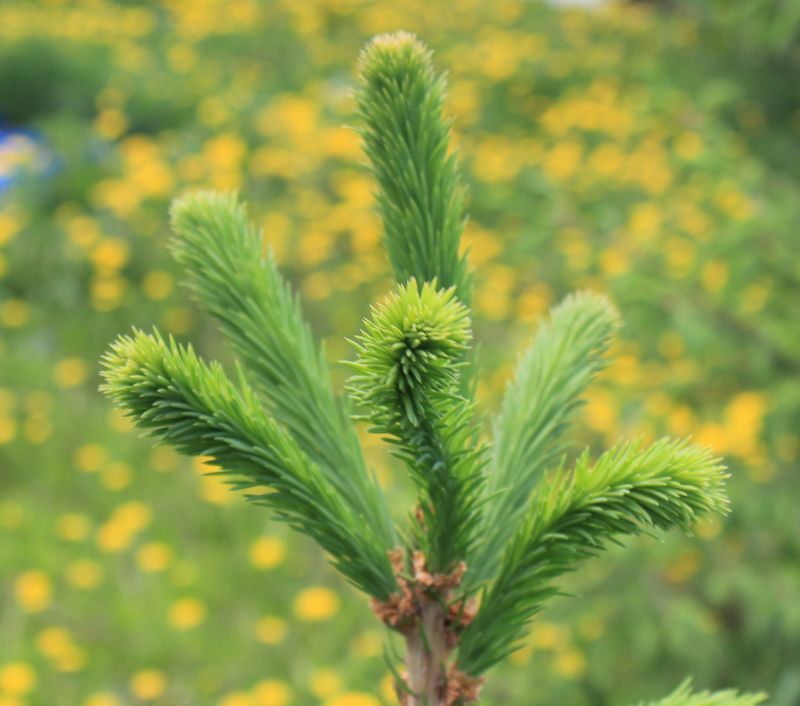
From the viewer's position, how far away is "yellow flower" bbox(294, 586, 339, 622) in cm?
255

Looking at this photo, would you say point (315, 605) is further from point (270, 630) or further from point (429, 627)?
point (429, 627)

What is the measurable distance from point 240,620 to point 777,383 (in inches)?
57.3

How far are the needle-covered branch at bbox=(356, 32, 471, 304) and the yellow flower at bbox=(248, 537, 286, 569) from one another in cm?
224

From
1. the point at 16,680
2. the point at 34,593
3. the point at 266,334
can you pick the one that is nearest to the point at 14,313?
the point at 34,593

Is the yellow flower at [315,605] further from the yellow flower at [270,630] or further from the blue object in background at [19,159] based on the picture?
the blue object in background at [19,159]

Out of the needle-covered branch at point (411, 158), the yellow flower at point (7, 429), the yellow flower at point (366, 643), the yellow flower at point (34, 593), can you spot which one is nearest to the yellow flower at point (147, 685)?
the yellow flower at point (34, 593)

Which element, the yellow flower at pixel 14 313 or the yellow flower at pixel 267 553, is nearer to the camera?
the yellow flower at pixel 267 553

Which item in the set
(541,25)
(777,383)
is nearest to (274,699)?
(777,383)

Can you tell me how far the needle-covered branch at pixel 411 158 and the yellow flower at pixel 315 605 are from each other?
203cm

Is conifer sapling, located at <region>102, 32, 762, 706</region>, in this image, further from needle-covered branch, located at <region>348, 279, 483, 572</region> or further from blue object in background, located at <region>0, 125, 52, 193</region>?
blue object in background, located at <region>0, 125, 52, 193</region>

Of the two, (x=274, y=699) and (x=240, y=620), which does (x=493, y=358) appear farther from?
(x=274, y=699)

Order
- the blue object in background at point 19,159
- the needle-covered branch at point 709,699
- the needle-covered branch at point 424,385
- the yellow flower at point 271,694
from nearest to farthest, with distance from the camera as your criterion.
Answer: the needle-covered branch at point 424,385 → the needle-covered branch at point 709,699 → the yellow flower at point 271,694 → the blue object in background at point 19,159

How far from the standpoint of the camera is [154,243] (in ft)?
14.0

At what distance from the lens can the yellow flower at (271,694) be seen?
229 centimetres
